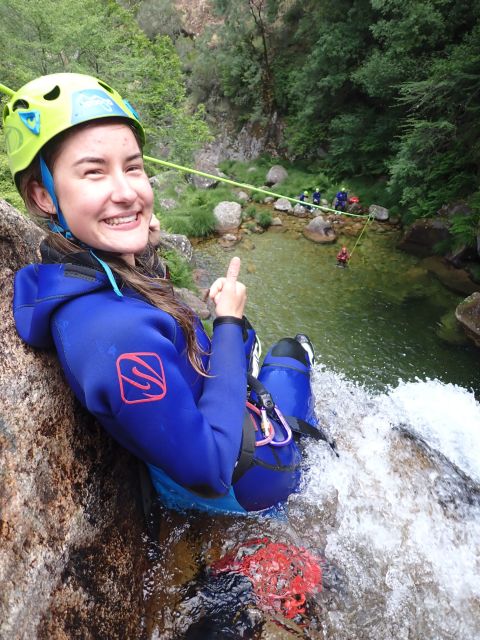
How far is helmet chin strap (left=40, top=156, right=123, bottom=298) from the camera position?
1.38 m

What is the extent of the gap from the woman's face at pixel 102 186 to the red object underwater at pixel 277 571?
1753 mm

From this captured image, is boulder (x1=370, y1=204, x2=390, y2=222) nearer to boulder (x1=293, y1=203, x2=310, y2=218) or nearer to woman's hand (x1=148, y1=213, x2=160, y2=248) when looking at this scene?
boulder (x1=293, y1=203, x2=310, y2=218)

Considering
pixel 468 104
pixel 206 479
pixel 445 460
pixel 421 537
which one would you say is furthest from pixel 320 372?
pixel 468 104

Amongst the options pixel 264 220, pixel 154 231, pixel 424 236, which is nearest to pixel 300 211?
pixel 264 220

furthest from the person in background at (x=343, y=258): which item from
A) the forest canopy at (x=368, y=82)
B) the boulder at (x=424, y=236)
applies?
the forest canopy at (x=368, y=82)

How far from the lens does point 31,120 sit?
1.42 meters

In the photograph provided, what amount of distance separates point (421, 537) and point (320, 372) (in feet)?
9.54

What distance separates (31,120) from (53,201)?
1.03 feet

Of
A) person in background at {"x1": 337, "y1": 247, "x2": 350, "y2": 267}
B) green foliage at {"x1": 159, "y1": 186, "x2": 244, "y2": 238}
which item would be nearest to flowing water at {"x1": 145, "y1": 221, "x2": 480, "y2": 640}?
person in background at {"x1": 337, "y1": 247, "x2": 350, "y2": 267}

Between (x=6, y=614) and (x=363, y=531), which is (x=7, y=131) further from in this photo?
(x=363, y=531)

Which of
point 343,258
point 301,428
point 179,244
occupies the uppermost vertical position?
point 301,428

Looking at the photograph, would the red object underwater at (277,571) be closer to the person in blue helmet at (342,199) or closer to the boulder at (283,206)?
the person in blue helmet at (342,199)

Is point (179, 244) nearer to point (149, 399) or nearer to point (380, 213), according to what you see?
point (380, 213)

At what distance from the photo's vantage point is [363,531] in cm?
232
